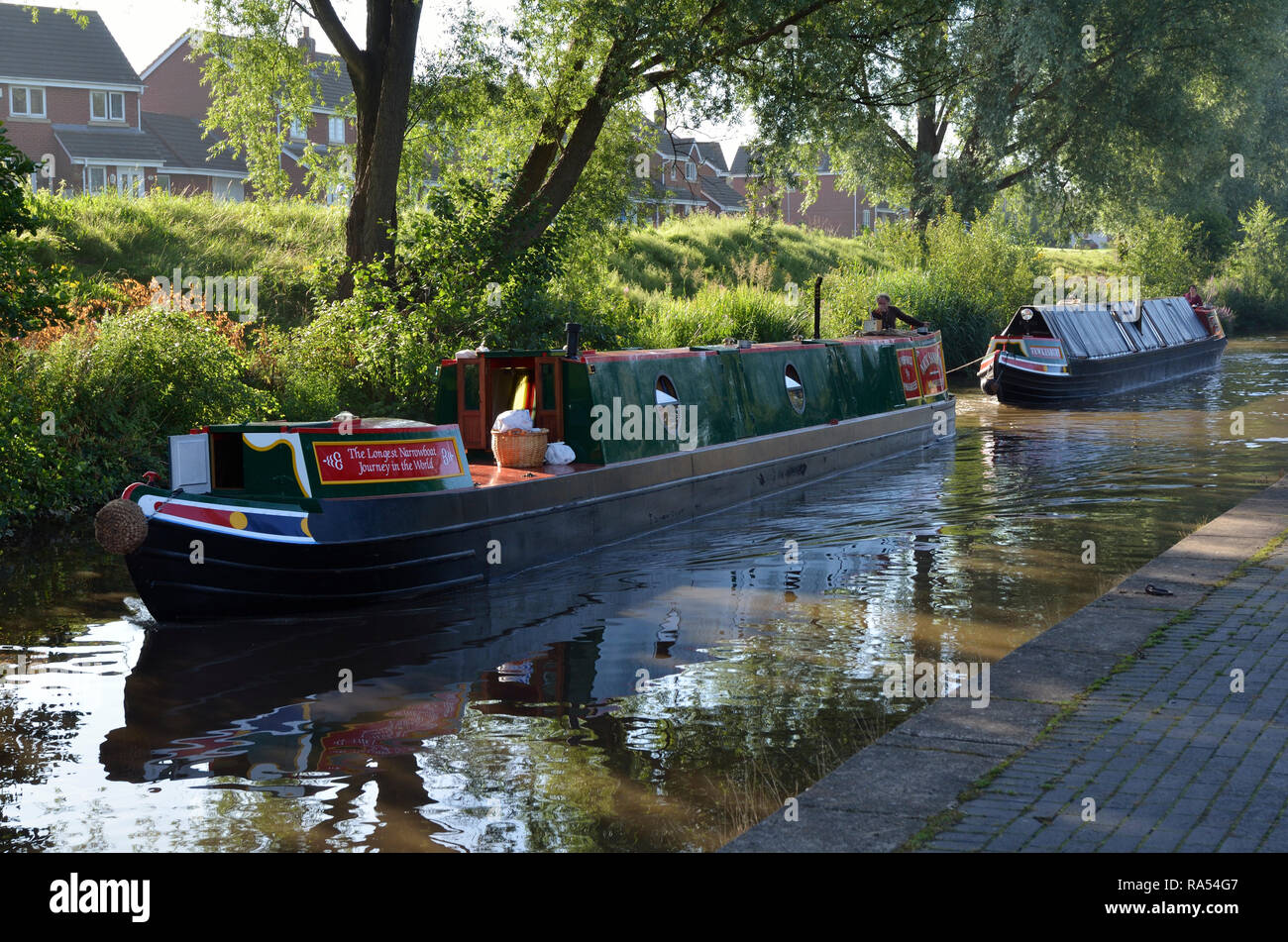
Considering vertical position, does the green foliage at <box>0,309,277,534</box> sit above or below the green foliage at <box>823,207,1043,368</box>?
below

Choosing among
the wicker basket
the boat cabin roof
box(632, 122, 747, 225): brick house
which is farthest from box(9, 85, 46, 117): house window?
the boat cabin roof

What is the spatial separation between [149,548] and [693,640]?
A: 12.5ft

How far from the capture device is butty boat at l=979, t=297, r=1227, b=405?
25828 millimetres

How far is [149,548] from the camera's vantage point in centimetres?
907

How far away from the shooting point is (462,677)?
8.15 m

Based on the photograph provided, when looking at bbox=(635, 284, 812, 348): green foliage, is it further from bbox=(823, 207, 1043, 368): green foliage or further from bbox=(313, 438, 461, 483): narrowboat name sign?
bbox=(313, 438, 461, 483): narrowboat name sign

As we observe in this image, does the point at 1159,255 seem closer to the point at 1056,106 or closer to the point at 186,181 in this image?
the point at 1056,106

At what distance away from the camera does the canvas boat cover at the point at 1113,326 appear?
87.8ft

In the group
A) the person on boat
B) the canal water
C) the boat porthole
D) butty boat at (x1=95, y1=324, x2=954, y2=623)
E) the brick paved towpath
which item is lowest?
the canal water

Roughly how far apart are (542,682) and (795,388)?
9.20 meters

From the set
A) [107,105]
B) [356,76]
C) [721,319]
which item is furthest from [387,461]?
[107,105]

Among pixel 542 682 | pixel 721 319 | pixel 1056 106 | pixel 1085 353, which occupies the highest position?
pixel 1056 106

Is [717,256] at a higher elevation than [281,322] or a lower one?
higher

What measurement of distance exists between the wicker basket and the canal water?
113 cm
